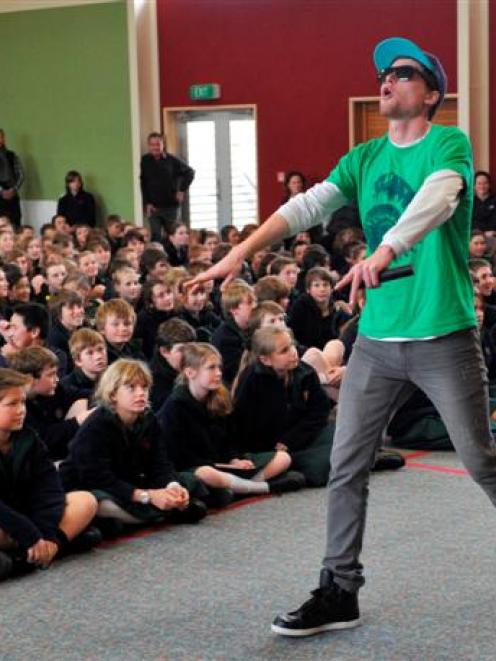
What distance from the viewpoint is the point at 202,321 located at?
25.2ft

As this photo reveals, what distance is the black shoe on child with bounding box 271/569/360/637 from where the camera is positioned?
11.3 feet

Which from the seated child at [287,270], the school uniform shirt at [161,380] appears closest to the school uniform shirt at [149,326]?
the school uniform shirt at [161,380]

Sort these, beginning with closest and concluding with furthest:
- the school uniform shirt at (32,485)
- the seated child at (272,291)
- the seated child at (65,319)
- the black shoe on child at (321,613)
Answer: the black shoe on child at (321,613) → the school uniform shirt at (32,485) → the seated child at (65,319) → the seated child at (272,291)

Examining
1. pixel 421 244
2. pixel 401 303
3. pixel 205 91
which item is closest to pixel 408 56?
pixel 421 244

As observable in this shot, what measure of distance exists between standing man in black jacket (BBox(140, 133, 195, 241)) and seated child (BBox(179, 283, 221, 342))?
7.18 meters

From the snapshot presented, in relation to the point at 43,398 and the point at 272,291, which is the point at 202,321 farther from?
the point at 43,398

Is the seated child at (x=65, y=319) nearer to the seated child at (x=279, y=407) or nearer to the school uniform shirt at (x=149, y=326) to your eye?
the school uniform shirt at (x=149, y=326)

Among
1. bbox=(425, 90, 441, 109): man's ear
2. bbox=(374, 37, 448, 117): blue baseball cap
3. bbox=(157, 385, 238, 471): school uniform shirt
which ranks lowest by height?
bbox=(157, 385, 238, 471): school uniform shirt

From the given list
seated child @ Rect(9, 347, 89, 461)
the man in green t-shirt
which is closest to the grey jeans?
the man in green t-shirt

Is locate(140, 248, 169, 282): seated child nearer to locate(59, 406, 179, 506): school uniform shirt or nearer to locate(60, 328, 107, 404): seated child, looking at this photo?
locate(60, 328, 107, 404): seated child

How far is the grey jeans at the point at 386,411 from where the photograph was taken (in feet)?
10.7

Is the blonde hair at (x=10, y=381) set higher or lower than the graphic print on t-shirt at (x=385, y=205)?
lower

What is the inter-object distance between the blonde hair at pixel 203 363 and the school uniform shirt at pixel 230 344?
1188 millimetres

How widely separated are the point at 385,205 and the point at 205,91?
1224 cm
